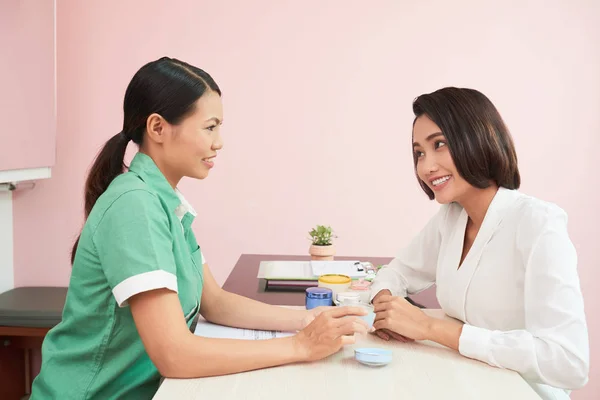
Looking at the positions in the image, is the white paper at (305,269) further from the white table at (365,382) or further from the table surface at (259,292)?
the white table at (365,382)

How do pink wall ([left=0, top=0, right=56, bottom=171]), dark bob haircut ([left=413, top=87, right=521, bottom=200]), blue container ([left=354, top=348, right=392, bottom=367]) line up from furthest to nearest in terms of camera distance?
1. pink wall ([left=0, top=0, right=56, bottom=171])
2. dark bob haircut ([left=413, top=87, right=521, bottom=200])
3. blue container ([left=354, top=348, right=392, bottom=367])

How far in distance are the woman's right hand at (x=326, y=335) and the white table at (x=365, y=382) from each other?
0.02m

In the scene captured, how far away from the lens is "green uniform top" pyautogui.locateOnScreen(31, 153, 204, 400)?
111 cm

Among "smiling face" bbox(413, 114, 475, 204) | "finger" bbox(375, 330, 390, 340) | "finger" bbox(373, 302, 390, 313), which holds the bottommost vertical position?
"finger" bbox(375, 330, 390, 340)

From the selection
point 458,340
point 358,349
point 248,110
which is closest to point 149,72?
point 358,349

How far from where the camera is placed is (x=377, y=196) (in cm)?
321

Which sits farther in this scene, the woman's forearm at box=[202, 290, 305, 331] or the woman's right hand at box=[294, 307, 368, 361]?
the woman's forearm at box=[202, 290, 305, 331]

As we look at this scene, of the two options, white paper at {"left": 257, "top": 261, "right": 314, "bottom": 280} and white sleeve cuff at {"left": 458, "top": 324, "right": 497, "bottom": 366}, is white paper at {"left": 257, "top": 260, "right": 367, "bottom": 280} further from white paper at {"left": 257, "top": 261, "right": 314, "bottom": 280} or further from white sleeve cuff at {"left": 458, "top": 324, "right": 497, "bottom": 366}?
white sleeve cuff at {"left": 458, "top": 324, "right": 497, "bottom": 366}

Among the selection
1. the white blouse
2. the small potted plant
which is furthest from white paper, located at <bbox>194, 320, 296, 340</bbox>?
the small potted plant

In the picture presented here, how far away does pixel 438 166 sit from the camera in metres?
1.50

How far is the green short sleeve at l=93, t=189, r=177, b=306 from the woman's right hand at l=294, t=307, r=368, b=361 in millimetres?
270

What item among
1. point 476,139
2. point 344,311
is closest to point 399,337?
point 344,311

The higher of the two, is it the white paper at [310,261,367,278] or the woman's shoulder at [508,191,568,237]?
the woman's shoulder at [508,191,568,237]

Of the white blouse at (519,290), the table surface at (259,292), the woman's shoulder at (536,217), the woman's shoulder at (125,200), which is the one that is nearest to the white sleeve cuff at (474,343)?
the white blouse at (519,290)
